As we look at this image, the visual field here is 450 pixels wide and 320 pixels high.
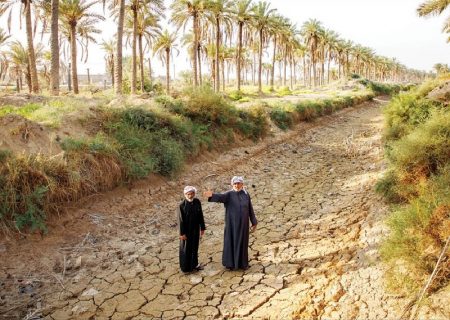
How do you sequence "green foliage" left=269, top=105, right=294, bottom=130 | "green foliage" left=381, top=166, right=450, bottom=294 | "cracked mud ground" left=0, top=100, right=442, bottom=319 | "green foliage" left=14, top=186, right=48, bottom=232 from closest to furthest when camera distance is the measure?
1. "green foliage" left=381, top=166, right=450, bottom=294
2. "cracked mud ground" left=0, top=100, right=442, bottom=319
3. "green foliage" left=14, top=186, right=48, bottom=232
4. "green foliage" left=269, top=105, right=294, bottom=130

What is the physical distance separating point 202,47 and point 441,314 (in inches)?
1441

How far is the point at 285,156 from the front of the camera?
40.9 ft

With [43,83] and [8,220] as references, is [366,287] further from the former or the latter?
[43,83]

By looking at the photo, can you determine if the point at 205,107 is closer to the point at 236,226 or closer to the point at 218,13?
the point at 236,226

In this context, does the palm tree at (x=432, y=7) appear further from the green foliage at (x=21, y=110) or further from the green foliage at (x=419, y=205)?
the green foliage at (x=21, y=110)

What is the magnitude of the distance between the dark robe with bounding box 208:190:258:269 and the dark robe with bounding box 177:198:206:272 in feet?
1.06

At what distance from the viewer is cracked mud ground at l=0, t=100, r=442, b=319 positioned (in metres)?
4.21

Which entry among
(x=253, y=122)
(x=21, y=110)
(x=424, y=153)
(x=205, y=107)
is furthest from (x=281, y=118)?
(x=21, y=110)

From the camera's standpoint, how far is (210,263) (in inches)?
212

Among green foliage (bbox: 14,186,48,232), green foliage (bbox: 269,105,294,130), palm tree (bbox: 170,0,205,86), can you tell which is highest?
palm tree (bbox: 170,0,205,86)

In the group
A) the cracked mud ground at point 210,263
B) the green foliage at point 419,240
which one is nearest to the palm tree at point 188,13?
the cracked mud ground at point 210,263

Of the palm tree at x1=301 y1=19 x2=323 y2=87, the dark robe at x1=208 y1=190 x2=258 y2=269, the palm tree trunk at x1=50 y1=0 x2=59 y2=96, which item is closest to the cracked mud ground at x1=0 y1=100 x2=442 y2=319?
the dark robe at x1=208 y1=190 x2=258 y2=269

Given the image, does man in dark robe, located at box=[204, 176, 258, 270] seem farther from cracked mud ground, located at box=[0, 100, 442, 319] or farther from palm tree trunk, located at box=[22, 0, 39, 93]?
palm tree trunk, located at box=[22, 0, 39, 93]

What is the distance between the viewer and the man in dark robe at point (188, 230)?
5012mm
